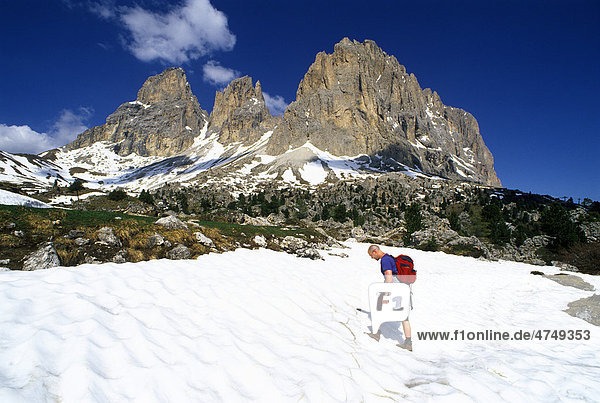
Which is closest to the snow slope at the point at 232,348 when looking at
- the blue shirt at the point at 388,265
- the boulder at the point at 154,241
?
the blue shirt at the point at 388,265

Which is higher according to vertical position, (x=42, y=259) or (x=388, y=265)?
(x=388, y=265)

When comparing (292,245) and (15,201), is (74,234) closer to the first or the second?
(292,245)

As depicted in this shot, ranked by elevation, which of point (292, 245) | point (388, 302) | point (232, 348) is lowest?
point (232, 348)

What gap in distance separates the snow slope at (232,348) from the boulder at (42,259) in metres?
0.87

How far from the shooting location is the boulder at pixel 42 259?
21.5ft

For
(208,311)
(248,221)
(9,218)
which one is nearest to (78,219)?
(9,218)

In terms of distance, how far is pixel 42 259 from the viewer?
6758 mm

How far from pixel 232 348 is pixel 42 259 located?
20.0 ft

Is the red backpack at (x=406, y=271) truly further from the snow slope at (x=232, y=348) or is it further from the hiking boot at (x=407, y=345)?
the snow slope at (x=232, y=348)

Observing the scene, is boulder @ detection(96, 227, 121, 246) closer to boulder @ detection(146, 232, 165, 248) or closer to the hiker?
boulder @ detection(146, 232, 165, 248)

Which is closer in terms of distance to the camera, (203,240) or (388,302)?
(388,302)

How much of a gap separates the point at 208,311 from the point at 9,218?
8.57 m

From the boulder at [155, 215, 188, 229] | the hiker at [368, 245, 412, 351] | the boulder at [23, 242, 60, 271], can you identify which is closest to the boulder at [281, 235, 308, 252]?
the boulder at [155, 215, 188, 229]

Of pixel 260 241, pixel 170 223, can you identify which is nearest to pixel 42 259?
pixel 170 223
